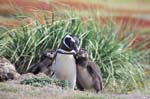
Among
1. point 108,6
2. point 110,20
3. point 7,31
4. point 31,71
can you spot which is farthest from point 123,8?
point 31,71

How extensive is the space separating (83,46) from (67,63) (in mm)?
2275

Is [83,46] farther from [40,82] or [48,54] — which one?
[40,82]

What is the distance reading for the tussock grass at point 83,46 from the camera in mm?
12977

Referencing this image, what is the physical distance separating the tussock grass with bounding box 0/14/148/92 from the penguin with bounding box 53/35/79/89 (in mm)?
1594

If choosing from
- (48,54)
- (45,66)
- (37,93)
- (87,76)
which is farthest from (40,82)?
(48,54)

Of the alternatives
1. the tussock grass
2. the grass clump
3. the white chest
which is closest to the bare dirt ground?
the grass clump

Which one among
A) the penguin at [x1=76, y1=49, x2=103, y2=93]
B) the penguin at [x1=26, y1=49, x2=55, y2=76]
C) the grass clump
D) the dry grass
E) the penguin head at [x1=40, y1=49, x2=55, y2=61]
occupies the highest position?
the penguin head at [x1=40, y1=49, x2=55, y2=61]

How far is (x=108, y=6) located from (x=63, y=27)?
368cm

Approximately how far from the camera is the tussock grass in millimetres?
12977

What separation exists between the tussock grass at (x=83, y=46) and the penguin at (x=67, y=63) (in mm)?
1594

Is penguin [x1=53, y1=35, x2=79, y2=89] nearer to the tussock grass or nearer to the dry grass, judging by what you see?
the dry grass

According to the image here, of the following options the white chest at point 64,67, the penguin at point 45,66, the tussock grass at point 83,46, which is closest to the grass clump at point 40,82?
the white chest at point 64,67

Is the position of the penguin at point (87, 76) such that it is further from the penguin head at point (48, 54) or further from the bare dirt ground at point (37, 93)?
the bare dirt ground at point (37, 93)

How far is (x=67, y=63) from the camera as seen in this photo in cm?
1110
